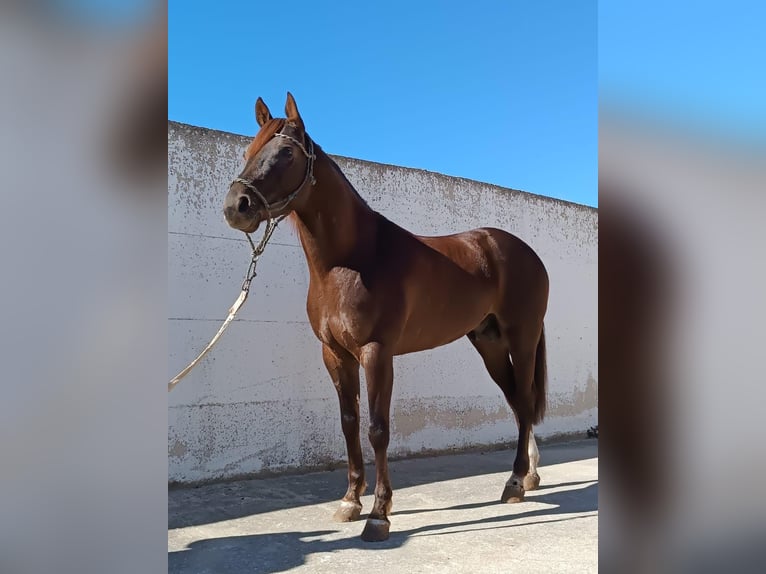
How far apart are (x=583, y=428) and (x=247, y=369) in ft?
13.4

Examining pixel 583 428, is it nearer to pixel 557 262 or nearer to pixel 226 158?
pixel 557 262

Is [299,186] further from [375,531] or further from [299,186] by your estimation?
[375,531]

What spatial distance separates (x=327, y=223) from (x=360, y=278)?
0.34 m

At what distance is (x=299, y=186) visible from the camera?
2.82 m

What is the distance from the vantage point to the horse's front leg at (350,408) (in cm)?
321

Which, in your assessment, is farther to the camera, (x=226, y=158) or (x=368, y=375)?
→ (x=226, y=158)

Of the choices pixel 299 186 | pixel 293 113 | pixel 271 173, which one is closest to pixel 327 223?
pixel 299 186

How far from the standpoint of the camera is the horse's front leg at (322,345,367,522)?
3.21 meters

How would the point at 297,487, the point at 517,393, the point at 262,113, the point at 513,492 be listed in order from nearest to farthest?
the point at 262,113
the point at 513,492
the point at 297,487
the point at 517,393

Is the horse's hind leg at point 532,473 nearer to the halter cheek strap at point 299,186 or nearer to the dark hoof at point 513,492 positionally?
the dark hoof at point 513,492
